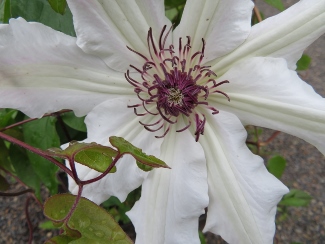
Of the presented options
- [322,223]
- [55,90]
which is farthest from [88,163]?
[322,223]

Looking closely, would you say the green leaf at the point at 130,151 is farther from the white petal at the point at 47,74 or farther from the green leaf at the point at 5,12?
the green leaf at the point at 5,12

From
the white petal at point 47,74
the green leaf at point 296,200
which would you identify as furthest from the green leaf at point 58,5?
the green leaf at point 296,200

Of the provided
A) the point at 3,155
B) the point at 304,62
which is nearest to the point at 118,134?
the point at 3,155

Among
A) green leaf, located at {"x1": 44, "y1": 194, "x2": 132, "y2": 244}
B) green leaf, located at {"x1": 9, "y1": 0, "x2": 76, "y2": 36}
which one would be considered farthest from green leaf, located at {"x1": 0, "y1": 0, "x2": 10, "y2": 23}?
green leaf, located at {"x1": 44, "y1": 194, "x2": 132, "y2": 244}

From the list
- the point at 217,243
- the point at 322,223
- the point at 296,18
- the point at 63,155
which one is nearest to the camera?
the point at 63,155

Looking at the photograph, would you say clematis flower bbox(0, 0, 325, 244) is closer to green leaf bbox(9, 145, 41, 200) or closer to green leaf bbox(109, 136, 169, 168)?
green leaf bbox(109, 136, 169, 168)

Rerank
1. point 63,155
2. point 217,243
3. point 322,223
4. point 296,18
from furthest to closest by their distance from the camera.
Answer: point 322,223, point 217,243, point 296,18, point 63,155

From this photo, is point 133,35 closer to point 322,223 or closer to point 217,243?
point 217,243
